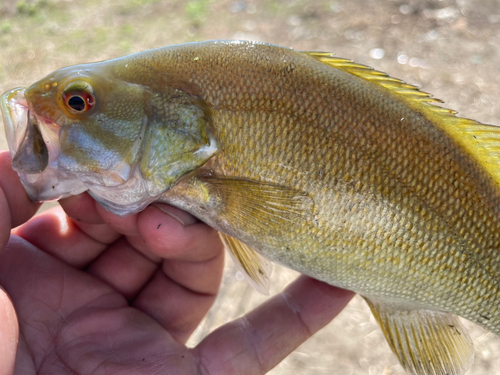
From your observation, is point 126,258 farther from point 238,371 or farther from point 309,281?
point 309,281

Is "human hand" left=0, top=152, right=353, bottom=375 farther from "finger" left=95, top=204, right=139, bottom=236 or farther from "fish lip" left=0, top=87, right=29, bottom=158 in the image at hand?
"fish lip" left=0, top=87, right=29, bottom=158

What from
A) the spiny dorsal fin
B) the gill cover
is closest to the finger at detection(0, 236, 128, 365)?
the gill cover

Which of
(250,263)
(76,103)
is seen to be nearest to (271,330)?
(250,263)

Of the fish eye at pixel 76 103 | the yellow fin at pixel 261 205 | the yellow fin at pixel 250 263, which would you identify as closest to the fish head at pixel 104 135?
the fish eye at pixel 76 103

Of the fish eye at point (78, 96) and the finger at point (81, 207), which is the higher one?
the fish eye at point (78, 96)

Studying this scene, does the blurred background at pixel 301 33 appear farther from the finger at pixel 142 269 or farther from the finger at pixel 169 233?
the finger at pixel 169 233

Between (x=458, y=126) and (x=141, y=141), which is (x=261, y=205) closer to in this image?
(x=141, y=141)
